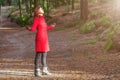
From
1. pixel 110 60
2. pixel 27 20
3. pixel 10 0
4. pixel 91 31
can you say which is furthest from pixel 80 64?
pixel 10 0

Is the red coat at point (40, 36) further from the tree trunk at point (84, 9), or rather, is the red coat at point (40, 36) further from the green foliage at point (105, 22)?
the tree trunk at point (84, 9)

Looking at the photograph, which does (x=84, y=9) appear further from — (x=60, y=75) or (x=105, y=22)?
(x=60, y=75)

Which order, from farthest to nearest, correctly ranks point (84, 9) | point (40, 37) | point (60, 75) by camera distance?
point (84, 9) < point (60, 75) < point (40, 37)

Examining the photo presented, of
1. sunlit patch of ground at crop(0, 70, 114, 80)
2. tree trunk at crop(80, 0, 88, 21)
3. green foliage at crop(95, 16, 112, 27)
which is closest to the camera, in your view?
sunlit patch of ground at crop(0, 70, 114, 80)

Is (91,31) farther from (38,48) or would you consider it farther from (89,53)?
(38,48)

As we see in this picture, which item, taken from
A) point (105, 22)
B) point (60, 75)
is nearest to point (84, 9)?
point (105, 22)

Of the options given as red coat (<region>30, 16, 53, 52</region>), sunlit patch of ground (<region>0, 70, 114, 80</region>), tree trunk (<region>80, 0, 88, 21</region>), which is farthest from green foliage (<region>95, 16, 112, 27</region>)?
red coat (<region>30, 16, 53, 52</region>)

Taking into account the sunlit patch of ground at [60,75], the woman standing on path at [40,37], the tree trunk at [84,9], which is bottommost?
the tree trunk at [84,9]

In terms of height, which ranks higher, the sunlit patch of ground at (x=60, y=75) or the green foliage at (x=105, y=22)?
the sunlit patch of ground at (x=60, y=75)

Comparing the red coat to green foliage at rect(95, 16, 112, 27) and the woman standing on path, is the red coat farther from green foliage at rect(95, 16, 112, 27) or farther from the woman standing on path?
green foliage at rect(95, 16, 112, 27)

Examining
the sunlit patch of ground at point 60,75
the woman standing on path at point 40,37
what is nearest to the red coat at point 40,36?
the woman standing on path at point 40,37

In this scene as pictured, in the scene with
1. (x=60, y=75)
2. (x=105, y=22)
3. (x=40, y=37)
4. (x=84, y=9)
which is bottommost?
(x=84, y=9)

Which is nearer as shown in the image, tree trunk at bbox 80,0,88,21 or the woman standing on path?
the woman standing on path

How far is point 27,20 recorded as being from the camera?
4372cm
